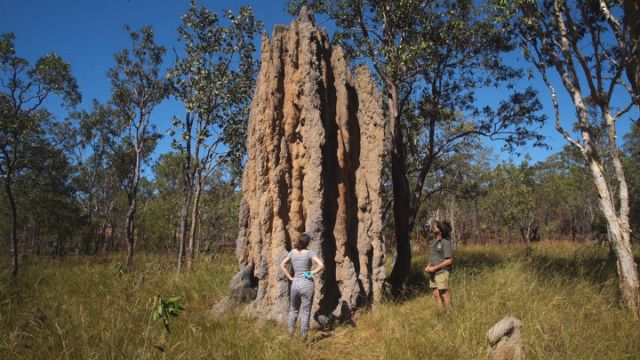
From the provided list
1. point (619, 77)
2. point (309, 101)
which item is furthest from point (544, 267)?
point (309, 101)

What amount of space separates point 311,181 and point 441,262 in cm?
262

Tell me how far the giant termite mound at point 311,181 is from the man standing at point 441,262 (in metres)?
1.13

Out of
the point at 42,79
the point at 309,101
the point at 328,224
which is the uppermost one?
the point at 42,79

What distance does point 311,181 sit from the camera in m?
6.54

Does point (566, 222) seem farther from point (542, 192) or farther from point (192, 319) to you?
point (192, 319)

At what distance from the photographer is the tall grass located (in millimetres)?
3945

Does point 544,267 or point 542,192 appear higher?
point 542,192

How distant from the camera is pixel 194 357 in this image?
149 inches

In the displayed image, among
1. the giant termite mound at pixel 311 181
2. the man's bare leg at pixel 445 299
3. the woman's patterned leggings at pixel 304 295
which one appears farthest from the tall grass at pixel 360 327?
the giant termite mound at pixel 311 181

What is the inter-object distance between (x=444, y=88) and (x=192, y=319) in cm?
981

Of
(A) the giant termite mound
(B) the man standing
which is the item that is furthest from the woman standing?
(B) the man standing

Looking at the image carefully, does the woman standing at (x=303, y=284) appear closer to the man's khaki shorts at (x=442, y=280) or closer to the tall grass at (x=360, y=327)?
the tall grass at (x=360, y=327)

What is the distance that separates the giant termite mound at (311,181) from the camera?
650 centimetres

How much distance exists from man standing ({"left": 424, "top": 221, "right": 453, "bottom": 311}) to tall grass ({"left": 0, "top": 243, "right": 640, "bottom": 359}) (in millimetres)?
252
